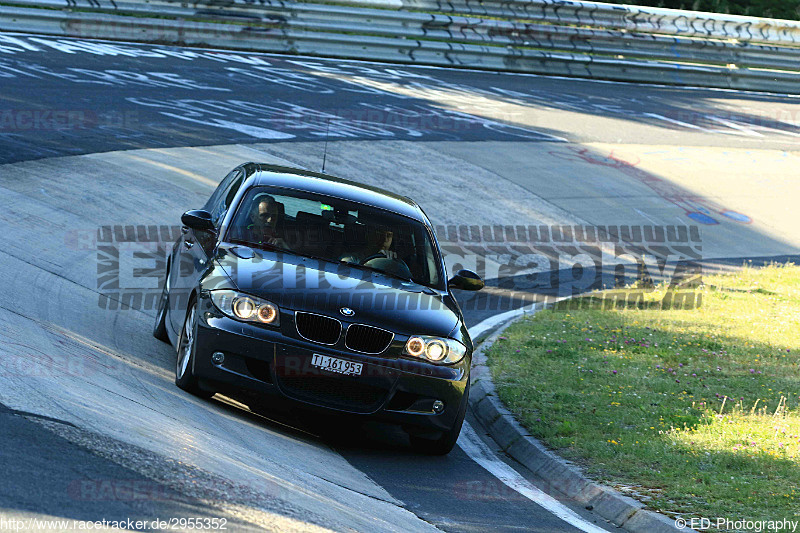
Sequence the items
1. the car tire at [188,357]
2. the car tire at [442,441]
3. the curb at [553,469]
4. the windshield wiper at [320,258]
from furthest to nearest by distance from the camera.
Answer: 1. the windshield wiper at [320,258]
2. the car tire at [442,441]
3. the car tire at [188,357]
4. the curb at [553,469]

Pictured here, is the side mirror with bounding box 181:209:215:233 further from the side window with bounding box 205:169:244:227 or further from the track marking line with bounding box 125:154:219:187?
the track marking line with bounding box 125:154:219:187

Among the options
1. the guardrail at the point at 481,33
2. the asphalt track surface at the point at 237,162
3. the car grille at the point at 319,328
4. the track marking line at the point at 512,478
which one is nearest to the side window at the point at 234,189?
the asphalt track surface at the point at 237,162

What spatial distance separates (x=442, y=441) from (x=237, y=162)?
31.5 feet

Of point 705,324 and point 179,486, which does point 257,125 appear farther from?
point 179,486

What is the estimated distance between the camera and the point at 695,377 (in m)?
9.84

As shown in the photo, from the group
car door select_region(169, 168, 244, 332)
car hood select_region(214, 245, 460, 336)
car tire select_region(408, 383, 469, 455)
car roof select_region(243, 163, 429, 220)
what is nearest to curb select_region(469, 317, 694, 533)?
car tire select_region(408, 383, 469, 455)

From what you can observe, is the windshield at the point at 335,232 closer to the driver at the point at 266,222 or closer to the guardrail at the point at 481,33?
the driver at the point at 266,222

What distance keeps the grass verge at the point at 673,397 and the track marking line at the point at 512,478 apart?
1.31 feet

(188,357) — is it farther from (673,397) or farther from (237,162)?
Result: (237,162)

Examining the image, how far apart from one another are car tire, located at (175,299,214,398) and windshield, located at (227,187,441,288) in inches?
31.6

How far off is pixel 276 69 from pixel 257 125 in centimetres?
527

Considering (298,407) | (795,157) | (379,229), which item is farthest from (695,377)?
(795,157)

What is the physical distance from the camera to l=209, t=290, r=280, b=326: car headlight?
7.11m

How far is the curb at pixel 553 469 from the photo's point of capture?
649 cm
